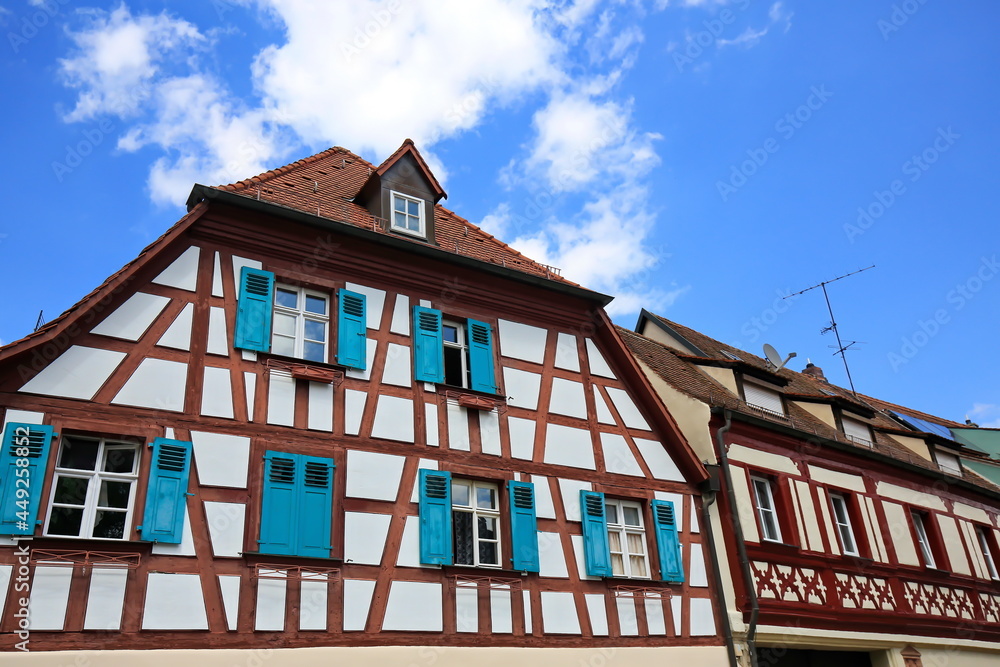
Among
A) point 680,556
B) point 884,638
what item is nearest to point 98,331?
point 680,556

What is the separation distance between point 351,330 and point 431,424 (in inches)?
70.4

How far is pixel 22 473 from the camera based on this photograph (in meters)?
9.73

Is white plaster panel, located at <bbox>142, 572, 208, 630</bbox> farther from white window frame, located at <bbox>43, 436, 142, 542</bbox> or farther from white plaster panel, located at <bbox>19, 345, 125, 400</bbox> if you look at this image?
white plaster panel, located at <bbox>19, 345, 125, 400</bbox>

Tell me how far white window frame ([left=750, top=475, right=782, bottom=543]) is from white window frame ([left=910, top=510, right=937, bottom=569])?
501 centimetres

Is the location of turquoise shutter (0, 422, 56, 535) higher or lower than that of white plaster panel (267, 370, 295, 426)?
lower

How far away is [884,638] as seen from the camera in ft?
56.2

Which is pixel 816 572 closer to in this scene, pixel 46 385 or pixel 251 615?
pixel 251 615

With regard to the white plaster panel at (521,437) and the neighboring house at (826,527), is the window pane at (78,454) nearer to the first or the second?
the white plaster panel at (521,437)

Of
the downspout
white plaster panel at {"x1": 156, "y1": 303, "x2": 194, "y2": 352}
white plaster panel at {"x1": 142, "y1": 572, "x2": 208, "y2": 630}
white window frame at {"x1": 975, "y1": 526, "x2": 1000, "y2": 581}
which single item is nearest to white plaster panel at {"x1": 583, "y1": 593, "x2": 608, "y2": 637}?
the downspout

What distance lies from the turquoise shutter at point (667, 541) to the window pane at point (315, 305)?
20.5ft

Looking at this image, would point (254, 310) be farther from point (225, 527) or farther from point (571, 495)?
point (571, 495)

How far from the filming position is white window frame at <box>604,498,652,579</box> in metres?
13.9

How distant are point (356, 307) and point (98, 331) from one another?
3.60 meters

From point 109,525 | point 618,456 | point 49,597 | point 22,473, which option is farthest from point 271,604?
point 618,456
